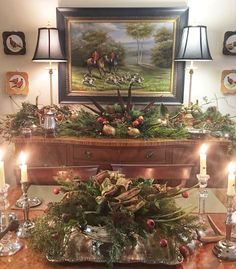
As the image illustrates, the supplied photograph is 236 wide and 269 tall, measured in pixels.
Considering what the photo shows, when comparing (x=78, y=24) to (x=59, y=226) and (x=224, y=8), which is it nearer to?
(x=224, y=8)

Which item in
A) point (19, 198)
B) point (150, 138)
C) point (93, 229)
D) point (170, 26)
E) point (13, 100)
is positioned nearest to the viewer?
point (93, 229)

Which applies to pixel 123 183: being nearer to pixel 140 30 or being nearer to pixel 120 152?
pixel 120 152

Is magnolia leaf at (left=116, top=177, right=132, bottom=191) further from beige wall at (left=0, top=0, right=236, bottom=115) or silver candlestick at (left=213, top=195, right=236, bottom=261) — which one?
beige wall at (left=0, top=0, right=236, bottom=115)

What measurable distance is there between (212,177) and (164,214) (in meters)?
1.57

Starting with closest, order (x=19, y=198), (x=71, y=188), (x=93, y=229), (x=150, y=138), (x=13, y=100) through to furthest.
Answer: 1. (x=93, y=229)
2. (x=71, y=188)
3. (x=19, y=198)
4. (x=150, y=138)
5. (x=13, y=100)

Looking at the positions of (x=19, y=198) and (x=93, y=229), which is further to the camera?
(x=19, y=198)

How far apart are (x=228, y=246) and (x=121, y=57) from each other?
2.14 meters

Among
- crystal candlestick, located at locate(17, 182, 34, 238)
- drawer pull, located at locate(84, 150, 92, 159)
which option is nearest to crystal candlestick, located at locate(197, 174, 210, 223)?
crystal candlestick, located at locate(17, 182, 34, 238)

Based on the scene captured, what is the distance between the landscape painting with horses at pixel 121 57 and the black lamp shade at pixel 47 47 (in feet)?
0.76

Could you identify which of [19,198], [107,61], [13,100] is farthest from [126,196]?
[13,100]

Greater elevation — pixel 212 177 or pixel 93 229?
pixel 93 229

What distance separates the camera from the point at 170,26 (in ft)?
9.20

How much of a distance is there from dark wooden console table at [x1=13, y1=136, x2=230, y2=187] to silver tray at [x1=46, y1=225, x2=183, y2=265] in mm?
1415

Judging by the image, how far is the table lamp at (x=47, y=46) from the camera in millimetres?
2609
